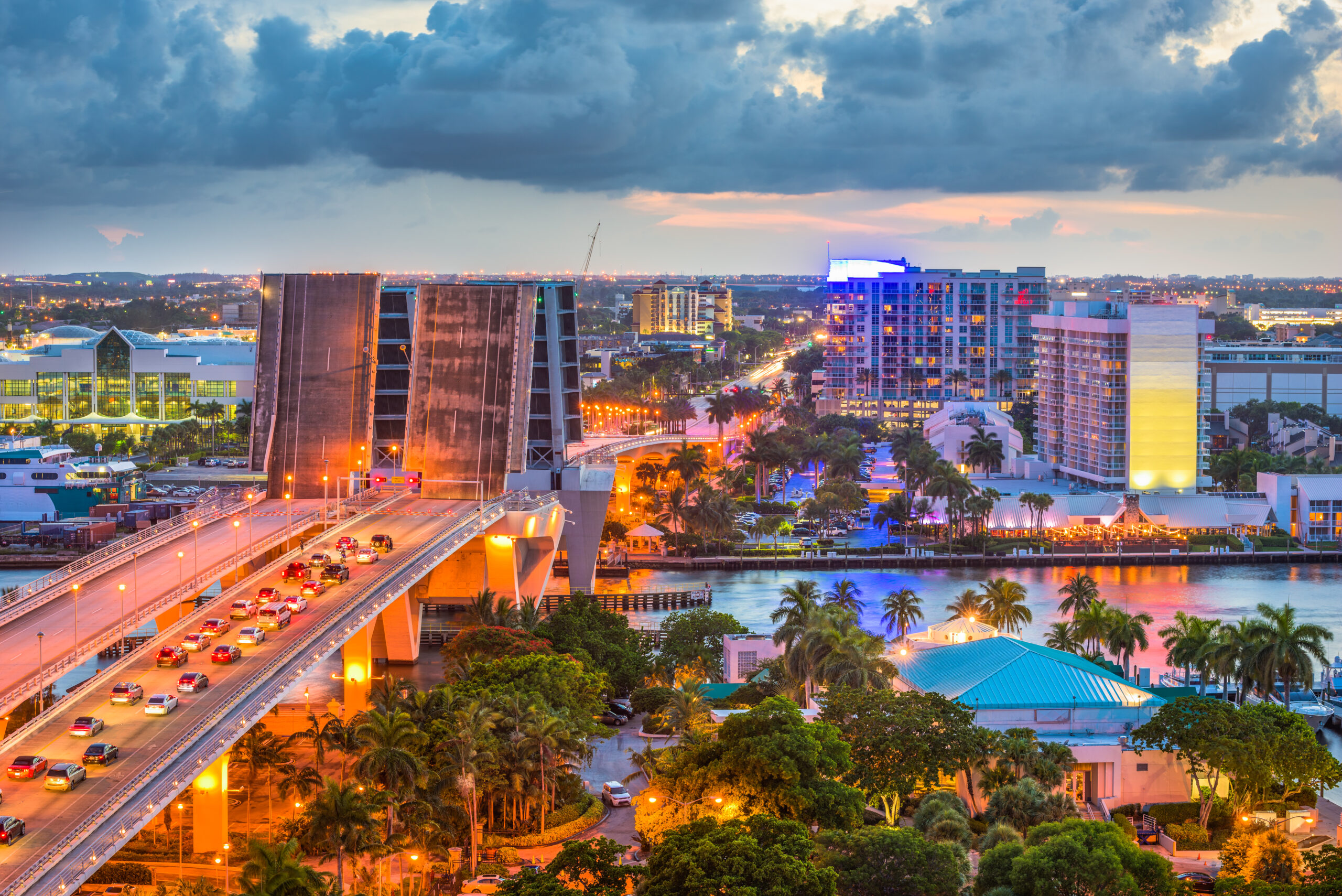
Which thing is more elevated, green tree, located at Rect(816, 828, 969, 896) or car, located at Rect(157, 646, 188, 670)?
car, located at Rect(157, 646, 188, 670)

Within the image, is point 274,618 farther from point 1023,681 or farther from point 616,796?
point 1023,681

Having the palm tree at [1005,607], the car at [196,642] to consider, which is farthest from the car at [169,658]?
the palm tree at [1005,607]

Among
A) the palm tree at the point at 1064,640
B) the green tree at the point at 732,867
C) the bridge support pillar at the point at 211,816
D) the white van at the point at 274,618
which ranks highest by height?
the white van at the point at 274,618

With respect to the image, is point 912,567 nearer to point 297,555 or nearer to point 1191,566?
point 1191,566

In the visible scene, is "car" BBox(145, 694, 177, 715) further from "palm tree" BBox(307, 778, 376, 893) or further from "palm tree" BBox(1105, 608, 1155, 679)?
"palm tree" BBox(1105, 608, 1155, 679)

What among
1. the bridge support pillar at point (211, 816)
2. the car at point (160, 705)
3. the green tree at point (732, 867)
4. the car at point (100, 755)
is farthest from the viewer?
the bridge support pillar at point (211, 816)

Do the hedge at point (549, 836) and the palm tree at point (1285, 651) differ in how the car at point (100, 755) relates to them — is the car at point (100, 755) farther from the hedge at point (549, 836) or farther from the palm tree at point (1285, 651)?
the palm tree at point (1285, 651)

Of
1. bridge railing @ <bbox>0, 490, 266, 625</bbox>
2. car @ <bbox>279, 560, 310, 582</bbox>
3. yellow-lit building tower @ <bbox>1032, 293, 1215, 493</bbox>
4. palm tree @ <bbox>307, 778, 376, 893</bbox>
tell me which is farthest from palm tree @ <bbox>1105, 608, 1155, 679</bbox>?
yellow-lit building tower @ <bbox>1032, 293, 1215, 493</bbox>
